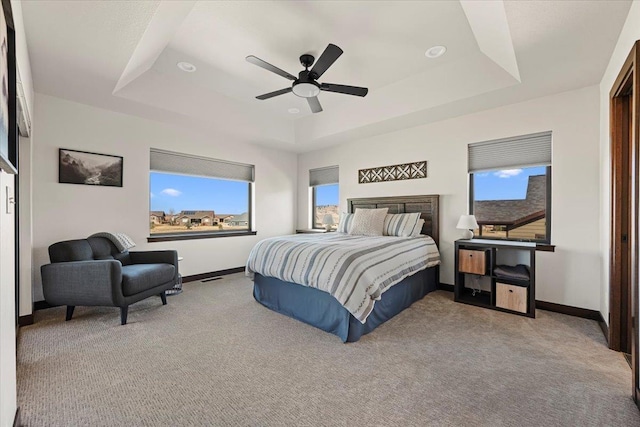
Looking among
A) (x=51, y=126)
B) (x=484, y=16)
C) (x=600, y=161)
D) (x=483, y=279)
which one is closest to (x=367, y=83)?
(x=484, y=16)

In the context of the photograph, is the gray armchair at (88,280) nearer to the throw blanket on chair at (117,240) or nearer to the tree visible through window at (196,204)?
the throw blanket on chair at (117,240)

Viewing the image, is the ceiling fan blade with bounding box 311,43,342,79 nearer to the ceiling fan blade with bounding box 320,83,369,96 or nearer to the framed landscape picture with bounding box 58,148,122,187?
the ceiling fan blade with bounding box 320,83,369,96

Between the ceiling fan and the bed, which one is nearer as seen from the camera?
the bed

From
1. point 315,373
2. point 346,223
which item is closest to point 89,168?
point 346,223

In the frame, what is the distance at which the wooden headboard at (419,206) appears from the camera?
14.0ft

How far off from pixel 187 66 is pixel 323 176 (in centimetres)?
323

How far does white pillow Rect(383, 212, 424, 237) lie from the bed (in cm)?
21

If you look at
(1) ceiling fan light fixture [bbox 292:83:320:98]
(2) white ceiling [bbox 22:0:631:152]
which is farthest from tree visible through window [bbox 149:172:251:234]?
(1) ceiling fan light fixture [bbox 292:83:320:98]

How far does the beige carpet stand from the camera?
1.62m

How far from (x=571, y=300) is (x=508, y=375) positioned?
1938 mm

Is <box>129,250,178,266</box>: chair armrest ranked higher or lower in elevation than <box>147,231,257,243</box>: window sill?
lower

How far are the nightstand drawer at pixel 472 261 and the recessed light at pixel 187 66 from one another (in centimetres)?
416

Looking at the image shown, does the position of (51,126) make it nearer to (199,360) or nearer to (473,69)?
(199,360)

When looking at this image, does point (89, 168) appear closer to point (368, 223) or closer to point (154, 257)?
point (154, 257)
